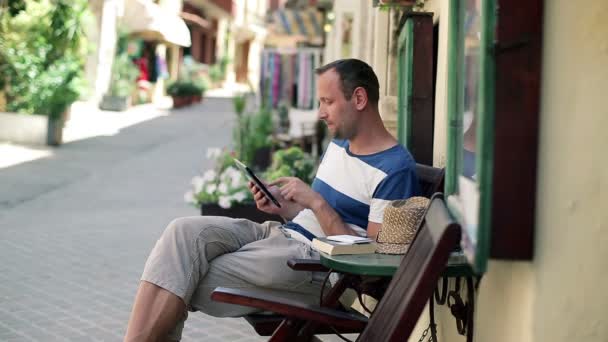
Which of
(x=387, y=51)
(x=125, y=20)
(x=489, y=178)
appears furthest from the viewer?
(x=125, y=20)

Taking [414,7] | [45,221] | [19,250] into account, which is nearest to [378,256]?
[414,7]

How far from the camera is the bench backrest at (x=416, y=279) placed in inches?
93.5

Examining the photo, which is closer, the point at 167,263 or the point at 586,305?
the point at 586,305

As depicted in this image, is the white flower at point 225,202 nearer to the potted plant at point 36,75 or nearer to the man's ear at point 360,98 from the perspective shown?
the man's ear at point 360,98

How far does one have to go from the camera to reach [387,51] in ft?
24.7

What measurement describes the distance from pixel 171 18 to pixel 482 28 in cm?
2817

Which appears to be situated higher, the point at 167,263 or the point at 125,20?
the point at 125,20

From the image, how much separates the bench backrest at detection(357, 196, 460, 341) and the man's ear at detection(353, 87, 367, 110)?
1.05m

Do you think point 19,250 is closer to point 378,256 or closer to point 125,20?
point 378,256

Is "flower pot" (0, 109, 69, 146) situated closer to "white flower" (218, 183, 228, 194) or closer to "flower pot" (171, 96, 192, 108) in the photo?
"white flower" (218, 183, 228, 194)

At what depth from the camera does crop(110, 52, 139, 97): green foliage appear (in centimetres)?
2558

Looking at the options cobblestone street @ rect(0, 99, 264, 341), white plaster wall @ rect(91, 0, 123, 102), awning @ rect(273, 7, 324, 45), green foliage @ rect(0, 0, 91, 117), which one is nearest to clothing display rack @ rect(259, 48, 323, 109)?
awning @ rect(273, 7, 324, 45)

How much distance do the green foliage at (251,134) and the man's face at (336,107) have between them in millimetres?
7310

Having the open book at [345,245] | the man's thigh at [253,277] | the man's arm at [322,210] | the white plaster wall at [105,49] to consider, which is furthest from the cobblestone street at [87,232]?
the white plaster wall at [105,49]
